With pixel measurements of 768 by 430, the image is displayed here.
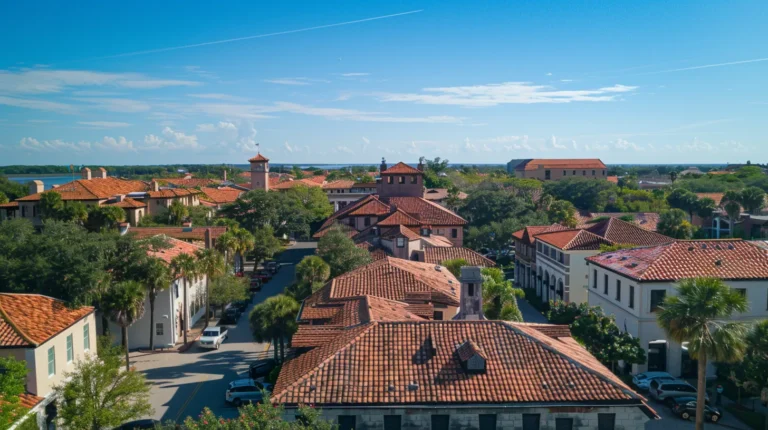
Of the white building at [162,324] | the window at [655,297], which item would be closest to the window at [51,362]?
the white building at [162,324]

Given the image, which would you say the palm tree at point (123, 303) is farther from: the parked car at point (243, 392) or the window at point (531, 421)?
the window at point (531, 421)

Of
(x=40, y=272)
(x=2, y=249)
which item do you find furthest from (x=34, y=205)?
(x=40, y=272)

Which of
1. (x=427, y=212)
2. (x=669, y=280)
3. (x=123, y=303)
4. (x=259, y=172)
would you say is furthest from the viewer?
(x=259, y=172)

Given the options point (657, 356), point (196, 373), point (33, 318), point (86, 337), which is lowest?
point (196, 373)

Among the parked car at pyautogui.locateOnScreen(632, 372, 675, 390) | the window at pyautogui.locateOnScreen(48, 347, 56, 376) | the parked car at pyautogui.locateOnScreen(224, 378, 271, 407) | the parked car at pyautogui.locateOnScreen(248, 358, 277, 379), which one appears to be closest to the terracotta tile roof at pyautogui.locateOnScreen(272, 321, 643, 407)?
the parked car at pyautogui.locateOnScreen(224, 378, 271, 407)

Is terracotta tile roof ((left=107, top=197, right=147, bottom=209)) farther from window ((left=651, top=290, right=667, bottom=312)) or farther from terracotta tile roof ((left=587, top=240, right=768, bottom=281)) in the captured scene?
window ((left=651, top=290, right=667, bottom=312))

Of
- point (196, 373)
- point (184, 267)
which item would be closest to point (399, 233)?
point (184, 267)

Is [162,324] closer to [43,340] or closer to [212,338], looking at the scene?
[212,338]
